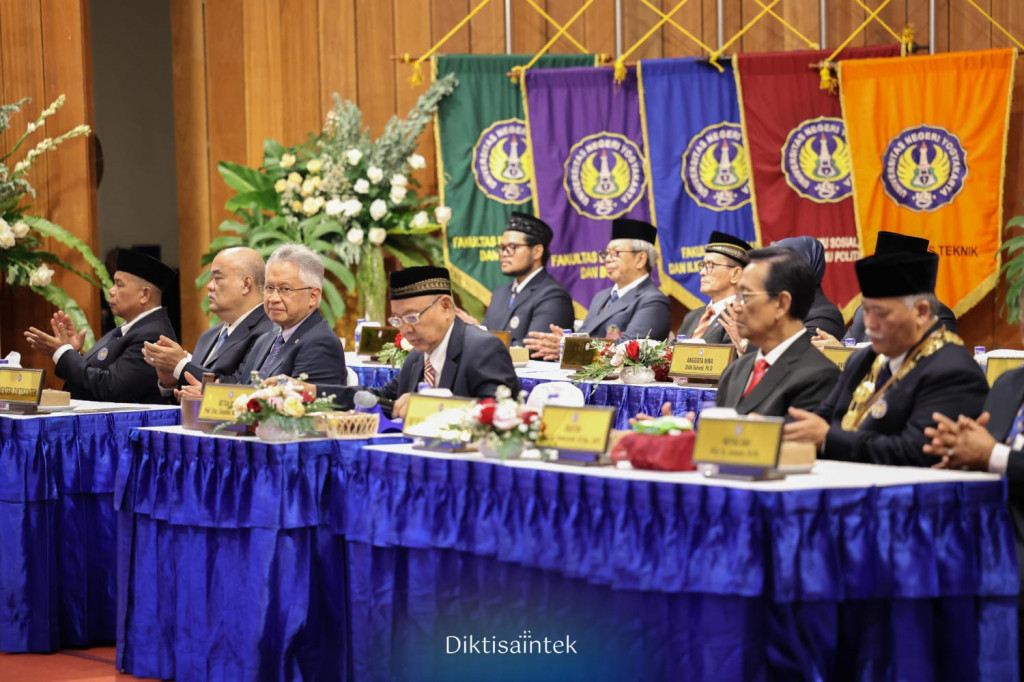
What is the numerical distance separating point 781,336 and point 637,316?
324 centimetres

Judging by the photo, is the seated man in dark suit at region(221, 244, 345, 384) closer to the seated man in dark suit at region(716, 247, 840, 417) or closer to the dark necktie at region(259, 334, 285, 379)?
the dark necktie at region(259, 334, 285, 379)

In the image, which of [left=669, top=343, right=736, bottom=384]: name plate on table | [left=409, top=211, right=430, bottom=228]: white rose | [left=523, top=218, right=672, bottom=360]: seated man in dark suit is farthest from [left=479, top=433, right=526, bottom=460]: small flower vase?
[left=409, top=211, right=430, bottom=228]: white rose

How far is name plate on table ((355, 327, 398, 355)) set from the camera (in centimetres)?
742

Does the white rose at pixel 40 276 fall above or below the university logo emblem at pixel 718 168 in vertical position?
below

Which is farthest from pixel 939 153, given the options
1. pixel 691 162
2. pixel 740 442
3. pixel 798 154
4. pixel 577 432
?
pixel 740 442

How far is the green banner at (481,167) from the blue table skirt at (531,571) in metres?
5.14

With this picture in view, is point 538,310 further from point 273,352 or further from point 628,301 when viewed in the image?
point 273,352

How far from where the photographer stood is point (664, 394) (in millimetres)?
5855

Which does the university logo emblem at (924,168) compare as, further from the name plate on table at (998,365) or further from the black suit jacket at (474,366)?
the black suit jacket at (474,366)

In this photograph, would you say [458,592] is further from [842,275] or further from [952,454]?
[842,275]

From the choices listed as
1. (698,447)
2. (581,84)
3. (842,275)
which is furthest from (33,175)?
(698,447)

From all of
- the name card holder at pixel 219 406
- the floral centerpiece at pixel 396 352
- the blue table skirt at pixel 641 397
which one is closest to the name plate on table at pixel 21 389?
the name card holder at pixel 219 406

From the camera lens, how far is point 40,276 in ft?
26.7

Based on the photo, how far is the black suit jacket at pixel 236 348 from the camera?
5285mm
